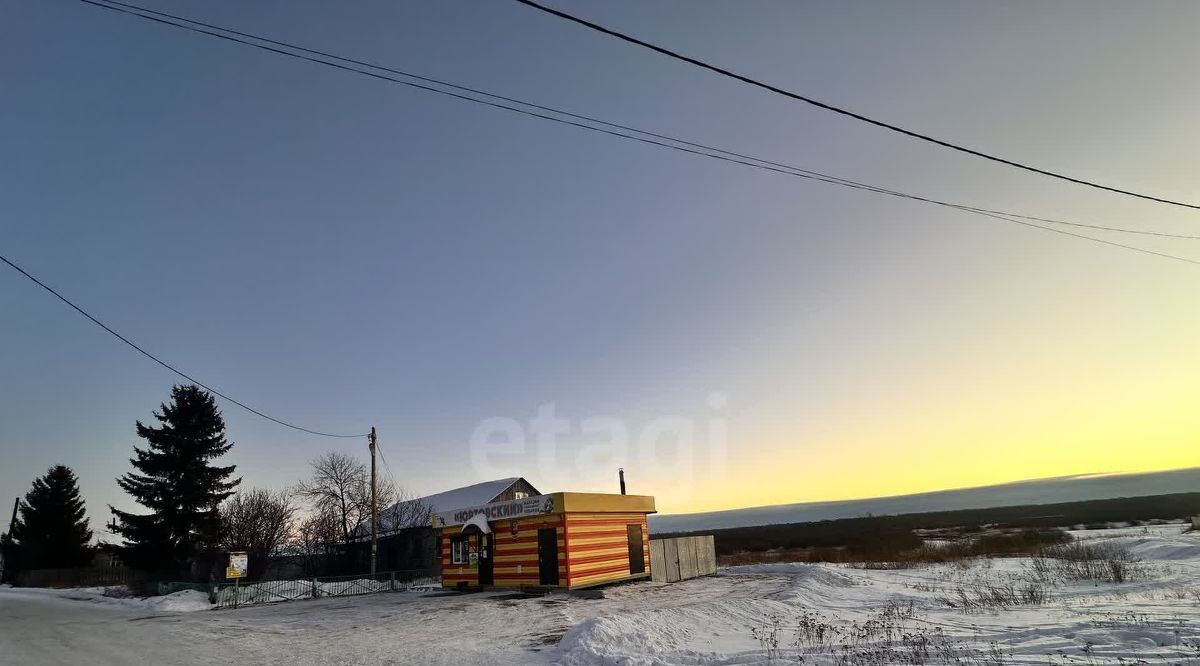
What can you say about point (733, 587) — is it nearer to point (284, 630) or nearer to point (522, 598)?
point (522, 598)

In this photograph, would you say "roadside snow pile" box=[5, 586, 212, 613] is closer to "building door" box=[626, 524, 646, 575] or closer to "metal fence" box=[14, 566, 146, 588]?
"metal fence" box=[14, 566, 146, 588]

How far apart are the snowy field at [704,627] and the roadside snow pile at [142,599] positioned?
0.96 meters

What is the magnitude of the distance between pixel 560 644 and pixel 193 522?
106ft

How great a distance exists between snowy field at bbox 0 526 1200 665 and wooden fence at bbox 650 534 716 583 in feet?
12.1

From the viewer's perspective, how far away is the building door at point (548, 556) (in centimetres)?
2495

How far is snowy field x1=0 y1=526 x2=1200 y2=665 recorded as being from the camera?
11.0m

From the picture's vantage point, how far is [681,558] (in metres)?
30.9

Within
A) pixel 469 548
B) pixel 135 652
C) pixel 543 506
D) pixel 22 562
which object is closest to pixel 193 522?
pixel 469 548

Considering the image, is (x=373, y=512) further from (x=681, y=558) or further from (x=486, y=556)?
(x=681, y=558)

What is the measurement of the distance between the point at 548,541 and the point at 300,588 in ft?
49.7

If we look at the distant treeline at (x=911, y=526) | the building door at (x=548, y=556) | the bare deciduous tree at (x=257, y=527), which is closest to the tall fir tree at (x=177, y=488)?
the bare deciduous tree at (x=257, y=527)

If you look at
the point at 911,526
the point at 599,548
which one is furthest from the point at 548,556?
the point at 911,526

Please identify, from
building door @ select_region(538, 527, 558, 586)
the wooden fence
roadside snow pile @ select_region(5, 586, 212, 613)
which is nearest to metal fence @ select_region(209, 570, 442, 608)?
roadside snow pile @ select_region(5, 586, 212, 613)

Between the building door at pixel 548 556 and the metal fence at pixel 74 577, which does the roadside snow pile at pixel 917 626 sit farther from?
the metal fence at pixel 74 577
